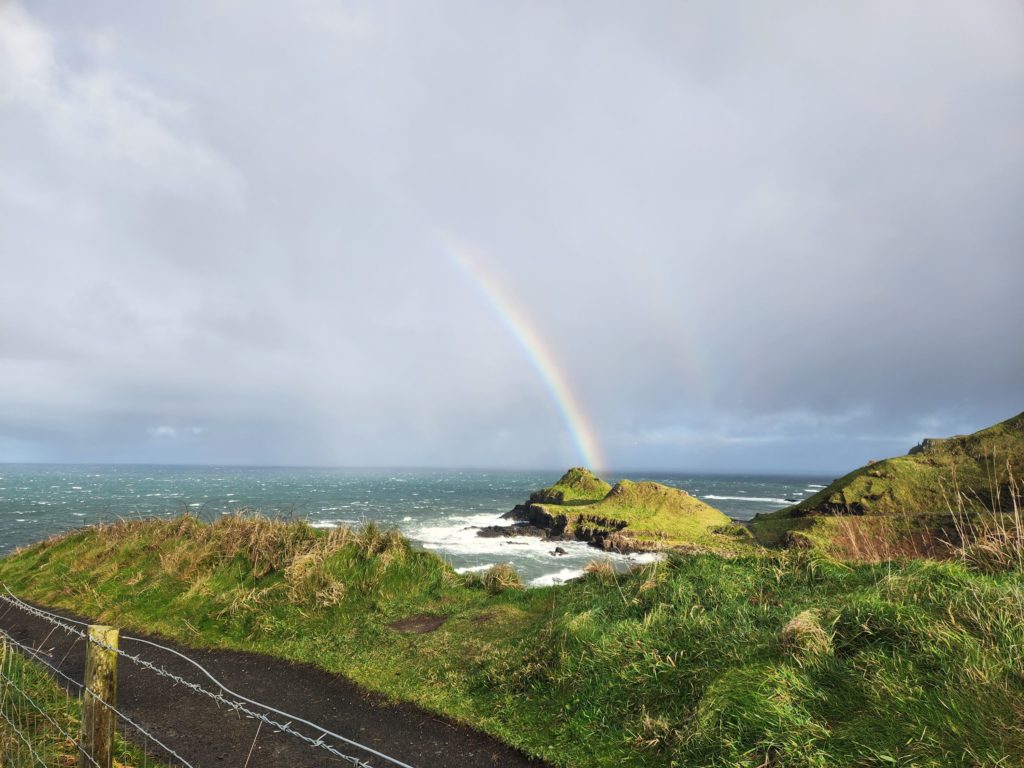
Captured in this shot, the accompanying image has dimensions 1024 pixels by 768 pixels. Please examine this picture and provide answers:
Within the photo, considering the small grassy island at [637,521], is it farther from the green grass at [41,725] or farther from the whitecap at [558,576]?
the green grass at [41,725]

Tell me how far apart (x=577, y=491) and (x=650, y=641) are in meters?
55.6

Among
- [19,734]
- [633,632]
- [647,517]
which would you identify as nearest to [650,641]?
[633,632]

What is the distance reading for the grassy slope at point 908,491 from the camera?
25.2 m

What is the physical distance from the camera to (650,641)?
8328 mm

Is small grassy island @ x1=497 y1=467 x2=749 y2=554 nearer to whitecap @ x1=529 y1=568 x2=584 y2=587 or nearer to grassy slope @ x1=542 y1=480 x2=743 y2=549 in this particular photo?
grassy slope @ x1=542 y1=480 x2=743 y2=549

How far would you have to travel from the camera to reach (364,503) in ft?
286

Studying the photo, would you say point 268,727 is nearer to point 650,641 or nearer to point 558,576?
point 650,641

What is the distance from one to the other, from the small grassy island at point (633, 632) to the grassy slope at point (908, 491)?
16.0 meters

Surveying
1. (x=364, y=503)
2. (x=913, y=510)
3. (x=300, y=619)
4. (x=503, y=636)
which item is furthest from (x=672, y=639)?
(x=364, y=503)

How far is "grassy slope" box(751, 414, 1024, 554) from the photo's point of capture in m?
25.2

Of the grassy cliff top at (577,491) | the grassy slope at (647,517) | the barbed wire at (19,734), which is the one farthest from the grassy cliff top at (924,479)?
the barbed wire at (19,734)

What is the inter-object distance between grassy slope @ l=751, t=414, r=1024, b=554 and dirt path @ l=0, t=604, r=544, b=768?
76.8 feet

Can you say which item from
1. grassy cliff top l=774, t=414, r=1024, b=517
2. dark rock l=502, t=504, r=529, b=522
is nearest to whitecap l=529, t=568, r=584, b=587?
grassy cliff top l=774, t=414, r=1024, b=517

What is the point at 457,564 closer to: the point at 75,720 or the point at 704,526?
the point at 704,526
